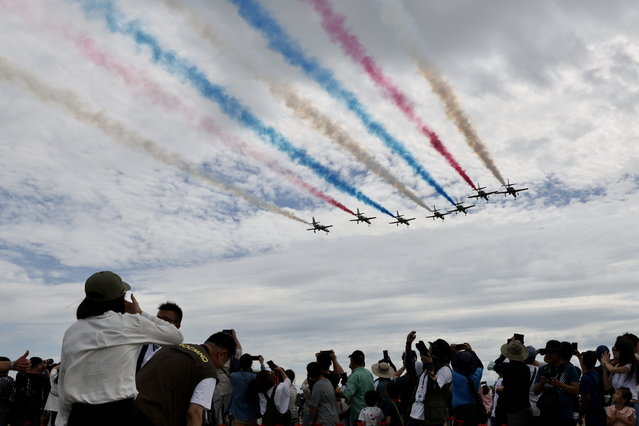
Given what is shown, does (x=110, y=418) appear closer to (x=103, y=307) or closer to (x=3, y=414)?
(x=103, y=307)

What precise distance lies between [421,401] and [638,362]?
377 cm

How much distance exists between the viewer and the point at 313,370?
36.8 feet

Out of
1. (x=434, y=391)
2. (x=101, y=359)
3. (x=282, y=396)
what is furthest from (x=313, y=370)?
(x=101, y=359)

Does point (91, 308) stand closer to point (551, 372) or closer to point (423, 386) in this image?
point (423, 386)

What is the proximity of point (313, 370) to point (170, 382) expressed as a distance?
6884 millimetres

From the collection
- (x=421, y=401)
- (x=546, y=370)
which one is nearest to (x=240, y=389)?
(x=421, y=401)

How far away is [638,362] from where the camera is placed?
10125mm

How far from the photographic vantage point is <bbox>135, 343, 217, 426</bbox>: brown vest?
14.8ft

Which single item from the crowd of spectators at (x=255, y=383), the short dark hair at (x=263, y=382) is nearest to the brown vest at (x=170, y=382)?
the crowd of spectators at (x=255, y=383)

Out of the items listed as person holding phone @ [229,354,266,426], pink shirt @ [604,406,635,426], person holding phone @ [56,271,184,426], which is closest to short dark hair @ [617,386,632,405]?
pink shirt @ [604,406,635,426]

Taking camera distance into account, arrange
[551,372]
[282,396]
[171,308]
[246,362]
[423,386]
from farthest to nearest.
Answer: [246,362], [282,396], [423,386], [551,372], [171,308]

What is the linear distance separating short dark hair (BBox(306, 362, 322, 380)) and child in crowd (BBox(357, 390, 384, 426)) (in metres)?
1.25

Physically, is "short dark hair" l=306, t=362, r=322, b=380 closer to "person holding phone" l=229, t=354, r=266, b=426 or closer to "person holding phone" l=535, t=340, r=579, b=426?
"person holding phone" l=229, t=354, r=266, b=426

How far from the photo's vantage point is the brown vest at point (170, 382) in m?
4.52
